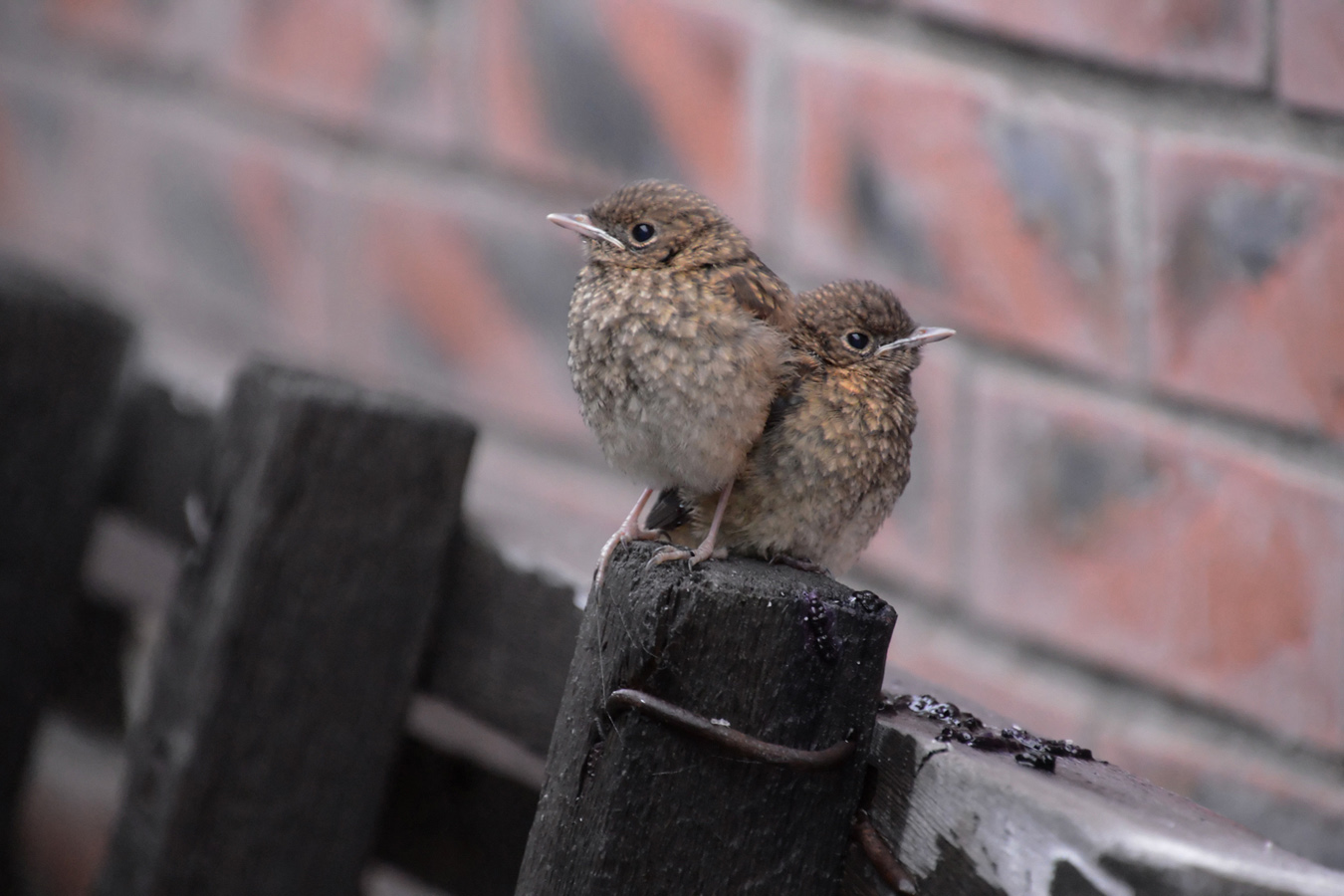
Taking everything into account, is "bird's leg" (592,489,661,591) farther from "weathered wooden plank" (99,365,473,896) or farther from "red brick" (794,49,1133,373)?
"red brick" (794,49,1133,373)

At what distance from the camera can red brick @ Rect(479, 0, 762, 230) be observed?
2.31 m

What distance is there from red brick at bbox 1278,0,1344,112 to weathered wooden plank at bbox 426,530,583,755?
1106 mm

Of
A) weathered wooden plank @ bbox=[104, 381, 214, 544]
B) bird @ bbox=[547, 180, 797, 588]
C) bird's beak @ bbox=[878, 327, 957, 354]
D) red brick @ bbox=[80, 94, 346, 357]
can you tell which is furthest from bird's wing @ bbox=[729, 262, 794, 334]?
red brick @ bbox=[80, 94, 346, 357]

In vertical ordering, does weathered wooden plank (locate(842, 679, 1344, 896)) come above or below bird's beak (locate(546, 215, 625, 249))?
below

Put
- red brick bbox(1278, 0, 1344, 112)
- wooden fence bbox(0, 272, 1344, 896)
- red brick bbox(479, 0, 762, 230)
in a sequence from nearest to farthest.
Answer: wooden fence bbox(0, 272, 1344, 896) < red brick bbox(1278, 0, 1344, 112) < red brick bbox(479, 0, 762, 230)

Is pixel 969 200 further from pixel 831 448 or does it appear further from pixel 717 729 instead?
pixel 717 729

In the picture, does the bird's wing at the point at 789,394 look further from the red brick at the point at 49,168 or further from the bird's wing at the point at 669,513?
the red brick at the point at 49,168

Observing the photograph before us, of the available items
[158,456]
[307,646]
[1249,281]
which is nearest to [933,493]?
[1249,281]

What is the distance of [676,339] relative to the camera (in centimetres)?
134

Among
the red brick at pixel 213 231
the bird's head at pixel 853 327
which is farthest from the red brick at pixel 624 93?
the bird's head at pixel 853 327

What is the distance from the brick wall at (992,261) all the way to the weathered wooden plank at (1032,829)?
0.53 metres

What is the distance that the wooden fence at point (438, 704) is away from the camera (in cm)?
95

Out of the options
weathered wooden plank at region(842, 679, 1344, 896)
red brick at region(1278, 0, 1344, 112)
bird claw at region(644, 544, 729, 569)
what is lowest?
weathered wooden plank at region(842, 679, 1344, 896)

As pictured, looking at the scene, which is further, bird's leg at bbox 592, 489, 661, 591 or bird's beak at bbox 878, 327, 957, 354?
bird's beak at bbox 878, 327, 957, 354
